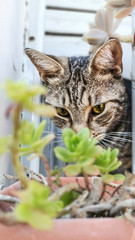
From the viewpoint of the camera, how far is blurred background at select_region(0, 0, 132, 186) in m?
0.71

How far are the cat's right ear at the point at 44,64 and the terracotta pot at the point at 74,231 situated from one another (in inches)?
21.9

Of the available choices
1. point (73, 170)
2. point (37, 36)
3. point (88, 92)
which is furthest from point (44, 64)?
point (73, 170)

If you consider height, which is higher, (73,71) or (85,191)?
(73,71)

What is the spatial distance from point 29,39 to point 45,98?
0.30 metres

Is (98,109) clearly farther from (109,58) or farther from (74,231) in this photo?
(74,231)

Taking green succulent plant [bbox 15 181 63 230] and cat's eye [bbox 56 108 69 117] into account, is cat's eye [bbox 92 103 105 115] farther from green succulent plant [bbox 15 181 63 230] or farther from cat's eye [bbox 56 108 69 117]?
green succulent plant [bbox 15 181 63 230]

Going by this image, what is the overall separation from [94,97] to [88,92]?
25mm

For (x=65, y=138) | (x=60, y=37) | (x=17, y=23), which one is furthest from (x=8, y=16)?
(x=60, y=37)

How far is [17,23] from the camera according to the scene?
877mm

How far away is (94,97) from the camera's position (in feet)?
2.92

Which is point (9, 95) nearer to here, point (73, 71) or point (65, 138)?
point (65, 138)

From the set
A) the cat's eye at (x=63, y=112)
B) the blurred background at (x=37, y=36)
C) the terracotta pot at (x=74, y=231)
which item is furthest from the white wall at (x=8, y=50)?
the terracotta pot at (x=74, y=231)

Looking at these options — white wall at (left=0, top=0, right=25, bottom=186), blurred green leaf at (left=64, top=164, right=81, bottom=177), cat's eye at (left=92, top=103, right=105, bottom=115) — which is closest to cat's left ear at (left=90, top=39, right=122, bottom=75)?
cat's eye at (left=92, top=103, right=105, bottom=115)

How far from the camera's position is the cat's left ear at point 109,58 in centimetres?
80
